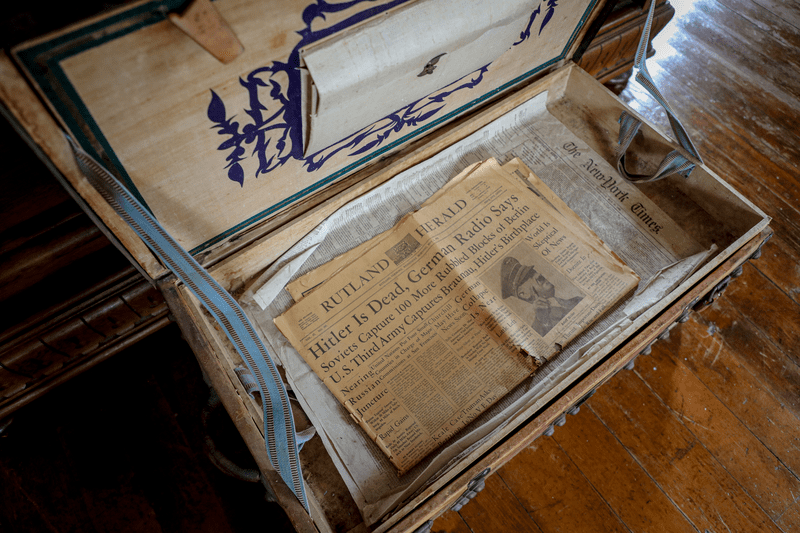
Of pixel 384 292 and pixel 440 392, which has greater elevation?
pixel 384 292

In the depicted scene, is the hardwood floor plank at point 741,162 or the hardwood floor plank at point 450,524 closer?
the hardwood floor plank at point 450,524

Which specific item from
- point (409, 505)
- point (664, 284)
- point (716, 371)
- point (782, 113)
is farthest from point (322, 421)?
point (782, 113)

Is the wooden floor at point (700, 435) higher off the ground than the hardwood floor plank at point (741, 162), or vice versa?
the hardwood floor plank at point (741, 162)

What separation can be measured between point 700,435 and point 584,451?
0.82ft

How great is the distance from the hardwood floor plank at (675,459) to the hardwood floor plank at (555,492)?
125 mm

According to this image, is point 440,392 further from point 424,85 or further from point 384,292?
point 424,85

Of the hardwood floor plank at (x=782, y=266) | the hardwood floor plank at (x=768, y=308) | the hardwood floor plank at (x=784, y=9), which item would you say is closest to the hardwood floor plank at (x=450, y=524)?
the hardwood floor plank at (x=768, y=308)

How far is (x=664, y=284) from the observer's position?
666 millimetres

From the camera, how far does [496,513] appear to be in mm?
827

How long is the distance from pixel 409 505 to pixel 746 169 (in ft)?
4.40

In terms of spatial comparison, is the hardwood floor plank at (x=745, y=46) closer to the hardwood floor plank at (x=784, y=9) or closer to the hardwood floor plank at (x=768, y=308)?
the hardwood floor plank at (x=784, y=9)

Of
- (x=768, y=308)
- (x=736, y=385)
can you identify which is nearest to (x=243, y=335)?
(x=736, y=385)

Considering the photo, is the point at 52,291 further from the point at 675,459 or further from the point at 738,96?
the point at 738,96

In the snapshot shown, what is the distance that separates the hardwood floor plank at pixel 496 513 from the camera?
0.81m
